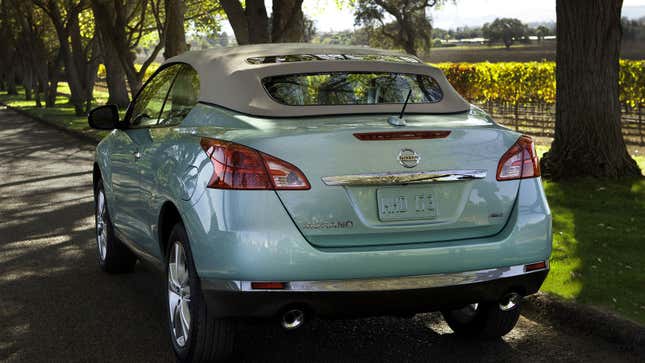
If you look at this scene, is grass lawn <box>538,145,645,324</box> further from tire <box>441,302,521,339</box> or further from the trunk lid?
the trunk lid

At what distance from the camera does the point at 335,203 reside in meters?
4.43

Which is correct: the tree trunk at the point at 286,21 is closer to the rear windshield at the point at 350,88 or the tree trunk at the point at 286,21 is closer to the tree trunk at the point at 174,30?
the tree trunk at the point at 174,30

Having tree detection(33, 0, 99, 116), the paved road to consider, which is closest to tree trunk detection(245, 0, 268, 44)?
the paved road

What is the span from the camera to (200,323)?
4.78m

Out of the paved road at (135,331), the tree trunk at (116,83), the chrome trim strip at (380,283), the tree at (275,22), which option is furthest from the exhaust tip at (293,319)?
the tree trunk at (116,83)

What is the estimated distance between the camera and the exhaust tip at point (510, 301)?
4762 mm

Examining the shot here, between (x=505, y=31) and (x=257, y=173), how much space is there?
8756cm

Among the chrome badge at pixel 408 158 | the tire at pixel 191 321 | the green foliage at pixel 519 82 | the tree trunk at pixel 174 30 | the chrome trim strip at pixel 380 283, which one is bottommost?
the green foliage at pixel 519 82

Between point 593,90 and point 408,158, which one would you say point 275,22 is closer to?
point 593,90

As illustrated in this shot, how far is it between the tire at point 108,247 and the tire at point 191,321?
7.15 ft

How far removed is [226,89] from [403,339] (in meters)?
1.78

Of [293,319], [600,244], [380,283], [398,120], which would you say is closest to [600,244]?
[600,244]

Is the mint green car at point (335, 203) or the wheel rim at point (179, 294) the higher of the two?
the mint green car at point (335, 203)

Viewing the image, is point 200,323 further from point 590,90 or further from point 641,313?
point 590,90
